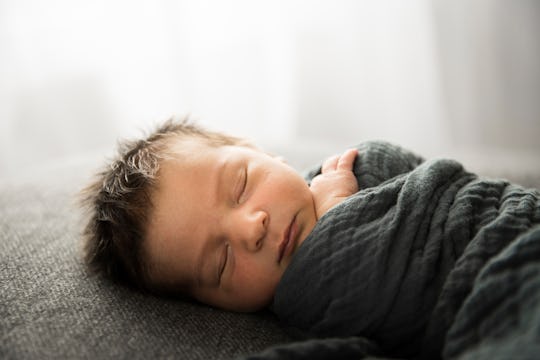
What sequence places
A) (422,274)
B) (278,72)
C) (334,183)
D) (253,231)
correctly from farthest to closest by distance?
(278,72) < (334,183) < (253,231) < (422,274)

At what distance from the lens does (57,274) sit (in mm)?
884

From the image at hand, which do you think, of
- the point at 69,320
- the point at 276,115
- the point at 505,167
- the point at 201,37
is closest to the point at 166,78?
the point at 201,37

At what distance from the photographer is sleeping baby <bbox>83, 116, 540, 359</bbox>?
665mm

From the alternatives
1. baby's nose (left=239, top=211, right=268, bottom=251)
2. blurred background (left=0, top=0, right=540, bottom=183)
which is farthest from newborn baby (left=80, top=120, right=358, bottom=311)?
blurred background (left=0, top=0, right=540, bottom=183)

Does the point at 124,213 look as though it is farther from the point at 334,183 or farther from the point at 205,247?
the point at 334,183

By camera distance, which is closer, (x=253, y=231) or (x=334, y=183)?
(x=253, y=231)

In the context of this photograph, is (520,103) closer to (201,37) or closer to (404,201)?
(201,37)

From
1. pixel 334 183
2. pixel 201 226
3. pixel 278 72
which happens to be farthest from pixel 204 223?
pixel 278 72

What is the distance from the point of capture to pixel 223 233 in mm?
849

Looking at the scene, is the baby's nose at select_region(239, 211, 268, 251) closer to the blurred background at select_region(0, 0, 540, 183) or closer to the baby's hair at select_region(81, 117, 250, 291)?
the baby's hair at select_region(81, 117, 250, 291)

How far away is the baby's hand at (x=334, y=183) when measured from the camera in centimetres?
91

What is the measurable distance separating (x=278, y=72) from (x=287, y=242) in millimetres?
1844

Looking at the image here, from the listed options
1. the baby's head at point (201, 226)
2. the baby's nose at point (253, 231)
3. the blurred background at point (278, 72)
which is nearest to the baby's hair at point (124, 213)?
the baby's head at point (201, 226)

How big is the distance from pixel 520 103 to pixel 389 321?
1.94m
